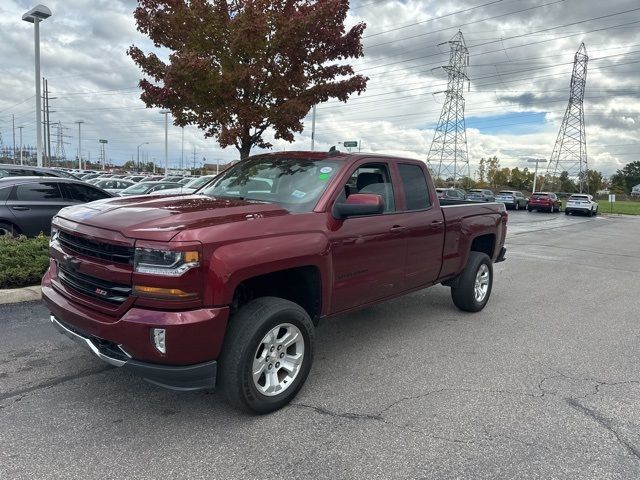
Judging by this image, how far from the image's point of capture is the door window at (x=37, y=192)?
8523mm

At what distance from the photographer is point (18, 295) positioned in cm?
583

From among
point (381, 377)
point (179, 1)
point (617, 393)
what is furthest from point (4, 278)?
point (617, 393)

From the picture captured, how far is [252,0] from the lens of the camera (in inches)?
343

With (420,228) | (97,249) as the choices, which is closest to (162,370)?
(97,249)

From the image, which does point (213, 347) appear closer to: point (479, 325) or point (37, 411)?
point (37, 411)

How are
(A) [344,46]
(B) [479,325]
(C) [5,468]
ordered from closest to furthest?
(C) [5,468]
(B) [479,325]
(A) [344,46]

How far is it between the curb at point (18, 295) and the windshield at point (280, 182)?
2.69 m

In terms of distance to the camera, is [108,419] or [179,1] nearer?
[108,419]

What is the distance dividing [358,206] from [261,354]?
1357mm

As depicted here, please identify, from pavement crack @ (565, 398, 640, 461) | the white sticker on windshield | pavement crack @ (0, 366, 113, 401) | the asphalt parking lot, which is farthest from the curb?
pavement crack @ (565, 398, 640, 461)

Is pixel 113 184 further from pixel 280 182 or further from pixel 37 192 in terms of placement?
pixel 280 182

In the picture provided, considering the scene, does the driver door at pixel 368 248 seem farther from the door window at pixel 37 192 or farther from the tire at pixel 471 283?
the door window at pixel 37 192

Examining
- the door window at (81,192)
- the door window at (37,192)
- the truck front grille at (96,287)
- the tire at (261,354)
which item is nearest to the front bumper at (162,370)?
the tire at (261,354)

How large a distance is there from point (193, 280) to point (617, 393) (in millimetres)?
3523
